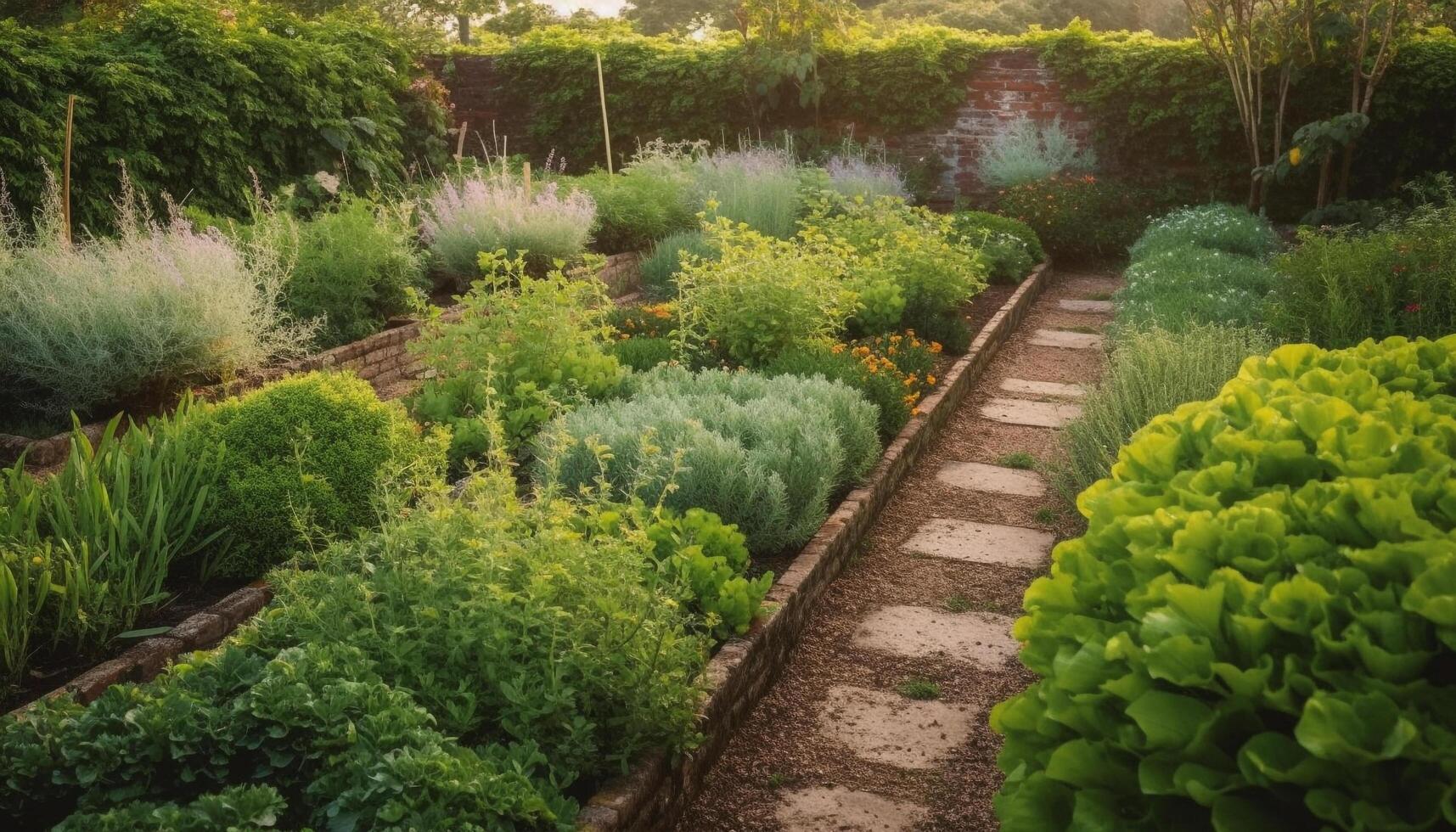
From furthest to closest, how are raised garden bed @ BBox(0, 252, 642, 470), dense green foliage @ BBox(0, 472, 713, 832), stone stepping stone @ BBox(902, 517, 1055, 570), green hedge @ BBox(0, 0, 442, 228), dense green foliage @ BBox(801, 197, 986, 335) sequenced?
green hedge @ BBox(0, 0, 442, 228) → dense green foliage @ BBox(801, 197, 986, 335) → raised garden bed @ BBox(0, 252, 642, 470) → stone stepping stone @ BBox(902, 517, 1055, 570) → dense green foliage @ BBox(0, 472, 713, 832)

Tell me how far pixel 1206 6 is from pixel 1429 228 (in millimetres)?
5971

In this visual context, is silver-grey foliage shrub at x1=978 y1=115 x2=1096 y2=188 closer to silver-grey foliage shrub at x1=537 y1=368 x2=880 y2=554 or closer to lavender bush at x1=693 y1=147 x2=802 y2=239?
lavender bush at x1=693 y1=147 x2=802 y2=239

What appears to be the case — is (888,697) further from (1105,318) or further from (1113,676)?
(1105,318)

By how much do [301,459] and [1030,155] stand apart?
410 inches

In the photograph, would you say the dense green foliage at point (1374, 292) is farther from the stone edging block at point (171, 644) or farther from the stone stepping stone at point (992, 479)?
the stone edging block at point (171, 644)

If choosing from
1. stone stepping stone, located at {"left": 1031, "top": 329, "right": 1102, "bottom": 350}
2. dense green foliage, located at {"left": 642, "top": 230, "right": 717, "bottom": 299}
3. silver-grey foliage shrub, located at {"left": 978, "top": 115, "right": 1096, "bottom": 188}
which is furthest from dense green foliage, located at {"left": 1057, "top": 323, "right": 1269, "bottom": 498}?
silver-grey foliage shrub, located at {"left": 978, "top": 115, "right": 1096, "bottom": 188}

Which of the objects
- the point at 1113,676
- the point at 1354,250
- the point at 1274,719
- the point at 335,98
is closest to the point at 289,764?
the point at 1113,676

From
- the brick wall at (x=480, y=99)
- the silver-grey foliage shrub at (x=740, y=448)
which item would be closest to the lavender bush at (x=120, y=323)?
the silver-grey foliage shrub at (x=740, y=448)

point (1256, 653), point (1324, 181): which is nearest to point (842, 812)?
point (1256, 653)

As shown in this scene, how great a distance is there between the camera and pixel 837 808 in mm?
3047

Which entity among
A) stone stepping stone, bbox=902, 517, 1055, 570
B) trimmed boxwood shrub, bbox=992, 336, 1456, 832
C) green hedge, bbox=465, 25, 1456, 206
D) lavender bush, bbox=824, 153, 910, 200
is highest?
green hedge, bbox=465, 25, 1456, 206

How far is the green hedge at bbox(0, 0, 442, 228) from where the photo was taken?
7.32 metres

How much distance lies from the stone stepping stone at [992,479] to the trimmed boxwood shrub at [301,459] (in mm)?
2485

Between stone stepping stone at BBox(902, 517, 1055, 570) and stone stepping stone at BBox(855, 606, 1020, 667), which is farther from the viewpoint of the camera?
stone stepping stone at BBox(902, 517, 1055, 570)
